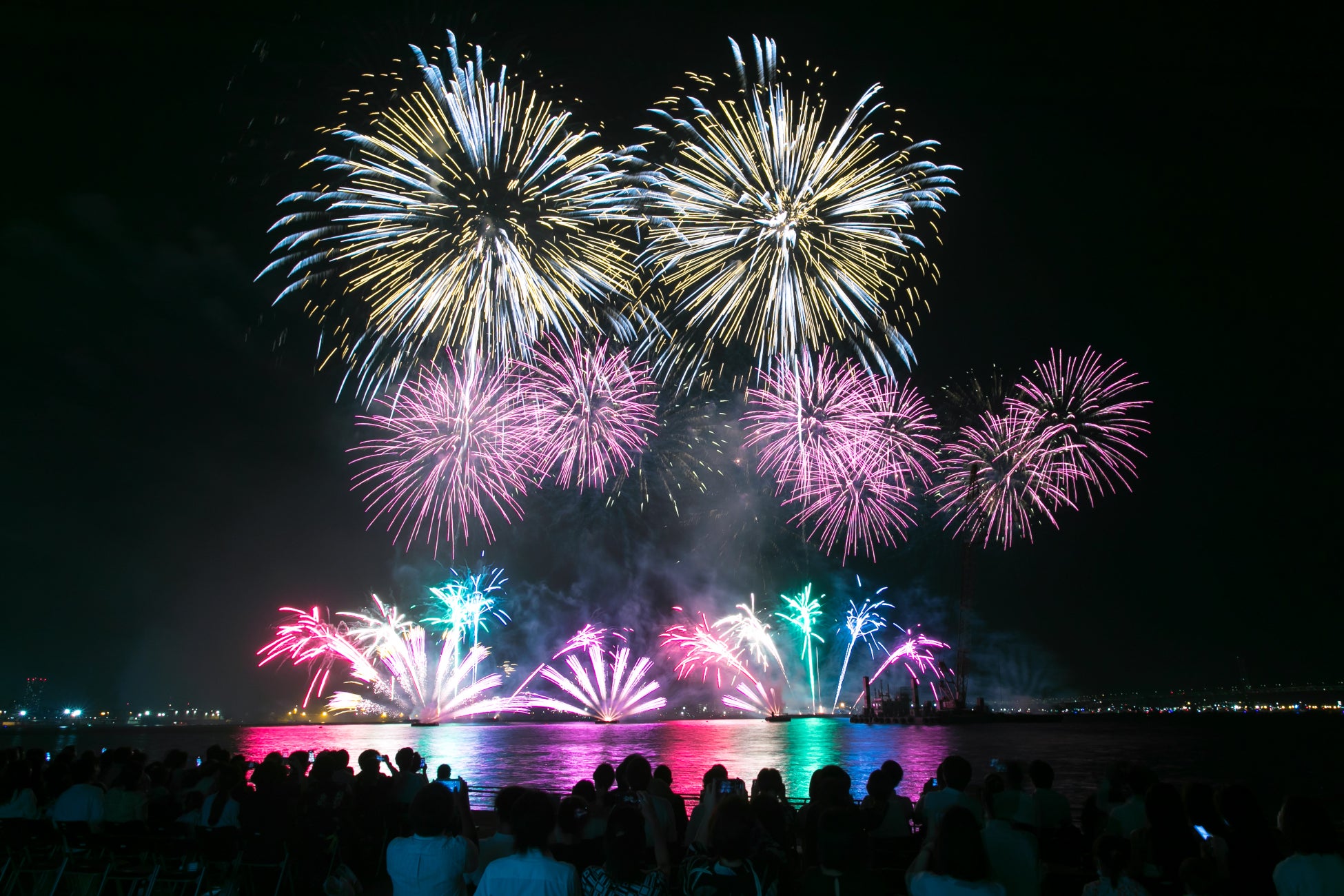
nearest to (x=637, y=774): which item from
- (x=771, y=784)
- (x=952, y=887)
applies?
(x=771, y=784)

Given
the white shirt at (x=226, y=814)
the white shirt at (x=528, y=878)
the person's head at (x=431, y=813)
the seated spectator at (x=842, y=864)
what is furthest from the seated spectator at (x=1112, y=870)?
the white shirt at (x=226, y=814)

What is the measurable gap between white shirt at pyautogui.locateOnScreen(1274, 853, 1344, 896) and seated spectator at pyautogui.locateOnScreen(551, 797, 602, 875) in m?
4.50

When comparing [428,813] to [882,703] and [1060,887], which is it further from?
[882,703]

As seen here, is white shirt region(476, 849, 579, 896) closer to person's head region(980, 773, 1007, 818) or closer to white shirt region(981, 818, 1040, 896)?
white shirt region(981, 818, 1040, 896)

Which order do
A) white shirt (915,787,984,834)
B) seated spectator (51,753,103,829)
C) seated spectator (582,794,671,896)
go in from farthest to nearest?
seated spectator (51,753,103,829) < white shirt (915,787,984,834) < seated spectator (582,794,671,896)

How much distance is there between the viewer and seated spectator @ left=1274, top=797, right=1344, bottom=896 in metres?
5.28

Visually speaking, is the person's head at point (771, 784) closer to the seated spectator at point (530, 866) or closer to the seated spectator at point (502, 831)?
the seated spectator at point (502, 831)

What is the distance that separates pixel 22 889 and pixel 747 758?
62988mm

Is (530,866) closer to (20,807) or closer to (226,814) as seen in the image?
(226,814)

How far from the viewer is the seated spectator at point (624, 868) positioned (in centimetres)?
494

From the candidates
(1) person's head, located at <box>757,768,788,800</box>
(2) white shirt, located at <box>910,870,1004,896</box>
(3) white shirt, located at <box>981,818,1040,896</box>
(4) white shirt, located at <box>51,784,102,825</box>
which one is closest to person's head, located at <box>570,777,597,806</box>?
(1) person's head, located at <box>757,768,788,800</box>

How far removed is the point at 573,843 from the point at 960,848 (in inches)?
114

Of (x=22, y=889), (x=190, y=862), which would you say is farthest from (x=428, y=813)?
(x=22, y=889)

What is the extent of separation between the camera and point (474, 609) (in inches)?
3152
